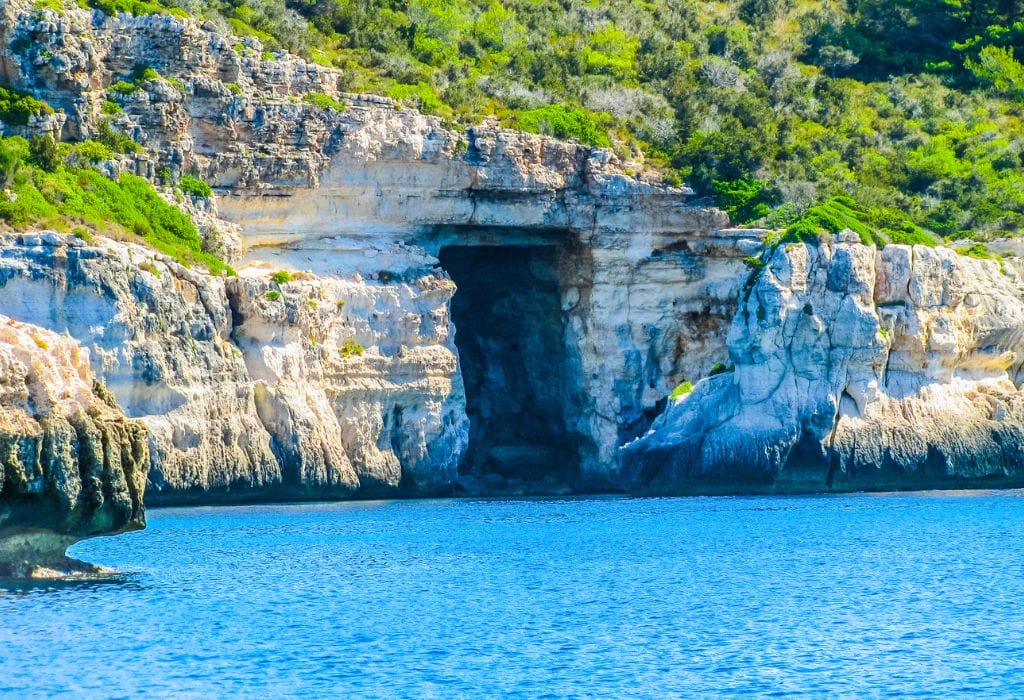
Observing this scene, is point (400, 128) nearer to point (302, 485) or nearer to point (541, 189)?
point (541, 189)

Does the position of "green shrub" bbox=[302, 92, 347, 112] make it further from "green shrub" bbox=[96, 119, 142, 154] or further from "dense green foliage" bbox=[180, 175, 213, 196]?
"green shrub" bbox=[96, 119, 142, 154]

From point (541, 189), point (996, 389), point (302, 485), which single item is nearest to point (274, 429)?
point (302, 485)

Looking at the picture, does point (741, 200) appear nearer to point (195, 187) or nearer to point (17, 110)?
point (195, 187)

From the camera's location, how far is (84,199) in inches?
2208

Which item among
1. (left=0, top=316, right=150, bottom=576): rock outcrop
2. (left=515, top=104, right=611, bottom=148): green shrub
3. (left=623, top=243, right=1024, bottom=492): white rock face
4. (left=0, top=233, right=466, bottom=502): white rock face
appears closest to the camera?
(left=0, top=316, right=150, bottom=576): rock outcrop

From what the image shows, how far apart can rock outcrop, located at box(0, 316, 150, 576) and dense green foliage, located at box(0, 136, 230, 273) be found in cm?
1973

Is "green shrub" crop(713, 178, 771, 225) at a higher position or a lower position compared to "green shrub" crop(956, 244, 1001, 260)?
higher

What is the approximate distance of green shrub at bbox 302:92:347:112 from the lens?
2420 inches

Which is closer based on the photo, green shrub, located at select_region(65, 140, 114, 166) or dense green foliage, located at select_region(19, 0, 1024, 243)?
Result: green shrub, located at select_region(65, 140, 114, 166)

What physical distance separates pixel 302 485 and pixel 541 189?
12997 millimetres

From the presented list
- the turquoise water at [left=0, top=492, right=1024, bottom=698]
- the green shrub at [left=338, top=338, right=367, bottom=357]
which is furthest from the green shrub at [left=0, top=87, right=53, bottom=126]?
the turquoise water at [left=0, top=492, right=1024, bottom=698]

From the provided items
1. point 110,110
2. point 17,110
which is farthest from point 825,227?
point 17,110

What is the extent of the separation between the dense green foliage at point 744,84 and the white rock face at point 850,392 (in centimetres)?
308

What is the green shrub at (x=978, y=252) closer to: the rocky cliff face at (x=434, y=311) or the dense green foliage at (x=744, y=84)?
the rocky cliff face at (x=434, y=311)
